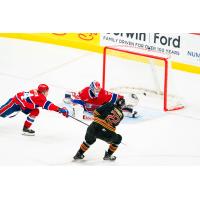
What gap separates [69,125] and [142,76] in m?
0.71

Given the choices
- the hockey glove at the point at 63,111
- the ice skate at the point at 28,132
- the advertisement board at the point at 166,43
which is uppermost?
the advertisement board at the point at 166,43

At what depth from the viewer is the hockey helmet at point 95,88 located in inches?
204

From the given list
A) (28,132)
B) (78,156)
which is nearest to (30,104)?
(28,132)

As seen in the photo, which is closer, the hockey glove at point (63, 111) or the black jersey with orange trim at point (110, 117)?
the black jersey with orange trim at point (110, 117)

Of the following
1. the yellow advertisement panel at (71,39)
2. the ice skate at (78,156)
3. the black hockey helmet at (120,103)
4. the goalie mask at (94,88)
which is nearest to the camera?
the ice skate at (78,156)

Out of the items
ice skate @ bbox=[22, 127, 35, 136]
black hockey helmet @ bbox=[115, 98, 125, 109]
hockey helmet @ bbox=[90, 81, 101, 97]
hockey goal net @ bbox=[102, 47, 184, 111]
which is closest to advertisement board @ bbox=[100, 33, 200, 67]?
hockey goal net @ bbox=[102, 47, 184, 111]

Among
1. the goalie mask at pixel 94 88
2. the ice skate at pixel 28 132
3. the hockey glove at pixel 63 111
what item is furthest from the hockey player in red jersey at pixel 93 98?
the ice skate at pixel 28 132

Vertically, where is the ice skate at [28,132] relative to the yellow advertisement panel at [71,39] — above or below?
below

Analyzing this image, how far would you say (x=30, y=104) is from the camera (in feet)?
17.1

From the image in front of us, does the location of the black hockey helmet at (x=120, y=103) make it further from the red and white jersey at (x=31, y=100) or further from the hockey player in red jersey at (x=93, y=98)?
the red and white jersey at (x=31, y=100)

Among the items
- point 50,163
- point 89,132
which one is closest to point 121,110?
point 89,132

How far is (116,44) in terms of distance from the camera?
17.7 ft

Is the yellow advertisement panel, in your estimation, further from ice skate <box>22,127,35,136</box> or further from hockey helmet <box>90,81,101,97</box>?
ice skate <box>22,127,35,136</box>

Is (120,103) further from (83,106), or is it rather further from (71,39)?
(71,39)
